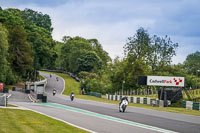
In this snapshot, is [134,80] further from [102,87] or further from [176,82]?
[176,82]

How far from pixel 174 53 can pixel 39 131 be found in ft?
290

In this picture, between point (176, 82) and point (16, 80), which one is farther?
point (16, 80)

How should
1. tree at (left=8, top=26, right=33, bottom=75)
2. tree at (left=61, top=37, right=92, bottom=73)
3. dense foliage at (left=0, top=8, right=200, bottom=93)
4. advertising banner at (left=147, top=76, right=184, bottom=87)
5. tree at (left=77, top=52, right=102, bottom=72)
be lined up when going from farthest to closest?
tree at (left=61, top=37, right=92, bottom=73), tree at (left=77, top=52, right=102, bottom=72), tree at (left=8, top=26, right=33, bottom=75), dense foliage at (left=0, top=8, right=200, bottom=93), advertising banner at (left=147, top=76, right=184, bottom=87)

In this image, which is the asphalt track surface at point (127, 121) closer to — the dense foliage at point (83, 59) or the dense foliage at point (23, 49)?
the dense foliage at point (83, 59)

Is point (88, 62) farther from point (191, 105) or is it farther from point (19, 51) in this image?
point (191, 105)

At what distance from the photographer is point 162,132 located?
47.0ft

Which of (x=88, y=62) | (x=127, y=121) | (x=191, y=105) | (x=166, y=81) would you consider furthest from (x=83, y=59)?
(x=127, y=121)

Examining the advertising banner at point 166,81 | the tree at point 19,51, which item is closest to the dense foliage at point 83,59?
the tree at point 19,51

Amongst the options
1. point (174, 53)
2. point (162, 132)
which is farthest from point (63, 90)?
point (162, 132)

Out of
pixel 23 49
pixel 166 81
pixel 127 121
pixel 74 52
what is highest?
pixel 74 52

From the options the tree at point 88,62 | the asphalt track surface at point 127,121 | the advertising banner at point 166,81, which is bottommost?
the asphalt track surface at point 127,121

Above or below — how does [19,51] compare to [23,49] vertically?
below

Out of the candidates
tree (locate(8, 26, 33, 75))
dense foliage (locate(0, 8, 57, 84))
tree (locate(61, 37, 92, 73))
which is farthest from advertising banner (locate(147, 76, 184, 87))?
tree (locate(61, 37, 92, 73))

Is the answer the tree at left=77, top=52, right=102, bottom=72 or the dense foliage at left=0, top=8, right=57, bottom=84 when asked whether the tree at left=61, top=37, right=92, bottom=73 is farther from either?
the dense foliage at left=0, top=8, right=57, bottom=84
